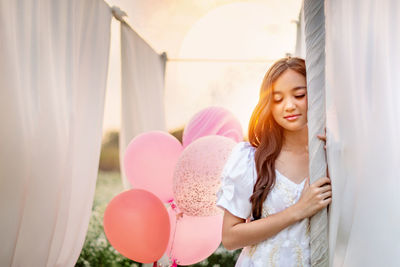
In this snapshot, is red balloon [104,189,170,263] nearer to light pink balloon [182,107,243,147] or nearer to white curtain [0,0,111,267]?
white curtain [0,0,111,267]

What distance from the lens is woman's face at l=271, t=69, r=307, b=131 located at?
1.04 meters

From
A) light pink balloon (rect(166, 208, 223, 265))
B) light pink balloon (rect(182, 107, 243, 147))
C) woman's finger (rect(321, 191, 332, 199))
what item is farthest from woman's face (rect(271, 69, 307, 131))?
light pink balloon (rect(182, 107, 243, 147))

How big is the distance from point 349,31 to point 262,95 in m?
0.30

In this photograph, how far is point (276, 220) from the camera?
1.00 m

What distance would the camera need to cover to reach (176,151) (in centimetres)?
215

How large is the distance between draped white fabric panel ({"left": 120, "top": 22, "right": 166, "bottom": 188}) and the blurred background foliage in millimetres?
1173

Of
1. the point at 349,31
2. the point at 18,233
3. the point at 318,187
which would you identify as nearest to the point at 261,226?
the point at 318,187

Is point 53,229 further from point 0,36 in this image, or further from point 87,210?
point 0,36

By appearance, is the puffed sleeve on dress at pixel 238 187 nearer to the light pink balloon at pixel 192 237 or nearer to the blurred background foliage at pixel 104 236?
the light pink balloon at pixel 192 237

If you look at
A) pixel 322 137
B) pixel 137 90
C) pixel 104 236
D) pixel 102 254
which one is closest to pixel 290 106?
pixel 322 137

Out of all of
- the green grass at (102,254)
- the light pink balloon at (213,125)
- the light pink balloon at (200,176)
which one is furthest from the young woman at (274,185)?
the green grass at (102,254)

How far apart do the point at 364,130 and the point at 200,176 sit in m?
1.04

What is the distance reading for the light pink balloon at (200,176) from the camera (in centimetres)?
183

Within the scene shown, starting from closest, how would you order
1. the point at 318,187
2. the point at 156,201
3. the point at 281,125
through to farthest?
the point at 318,187 < the point at 281,125 < the point at 156,201
